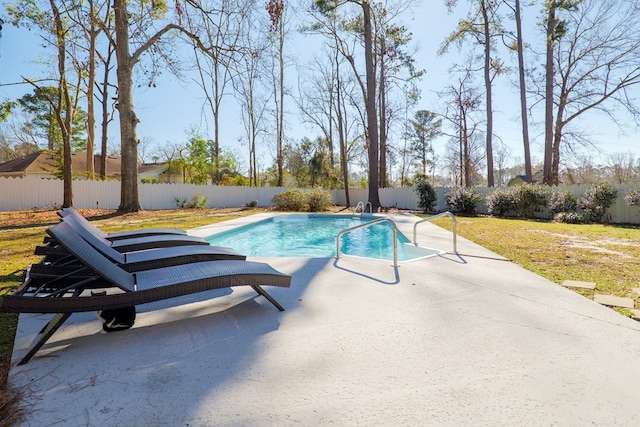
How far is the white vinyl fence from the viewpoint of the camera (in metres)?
11.4

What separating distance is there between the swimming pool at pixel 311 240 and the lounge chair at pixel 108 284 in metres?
3.45

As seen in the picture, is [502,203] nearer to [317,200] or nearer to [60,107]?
[317,200]

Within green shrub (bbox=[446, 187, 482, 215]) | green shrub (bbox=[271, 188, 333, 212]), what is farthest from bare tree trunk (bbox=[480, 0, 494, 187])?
green shrub (bbox=[271, 188, 333, 212])

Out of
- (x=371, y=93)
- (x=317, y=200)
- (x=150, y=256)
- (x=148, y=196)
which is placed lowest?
(x=150, y=256)

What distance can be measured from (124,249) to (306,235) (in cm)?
633

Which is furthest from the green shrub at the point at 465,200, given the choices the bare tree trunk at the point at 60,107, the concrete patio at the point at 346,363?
the bare tree trunk at the point at 60,107

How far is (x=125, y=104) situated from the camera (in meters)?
11.1

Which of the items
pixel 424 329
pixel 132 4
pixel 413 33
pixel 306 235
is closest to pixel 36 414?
pixel 424 329

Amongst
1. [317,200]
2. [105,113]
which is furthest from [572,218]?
[105,113]

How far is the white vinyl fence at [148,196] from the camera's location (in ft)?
37.4

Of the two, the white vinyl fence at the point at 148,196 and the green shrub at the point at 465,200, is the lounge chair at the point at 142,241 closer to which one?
the white vinyl fence at the point at 148,196

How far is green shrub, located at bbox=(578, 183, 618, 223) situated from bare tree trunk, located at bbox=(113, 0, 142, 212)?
1579 cm

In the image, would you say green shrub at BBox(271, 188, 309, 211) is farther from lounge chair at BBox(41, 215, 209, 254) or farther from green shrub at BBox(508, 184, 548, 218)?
lounge chair at BBox(41, 215, 209, 254)

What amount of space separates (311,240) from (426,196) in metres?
9.05
